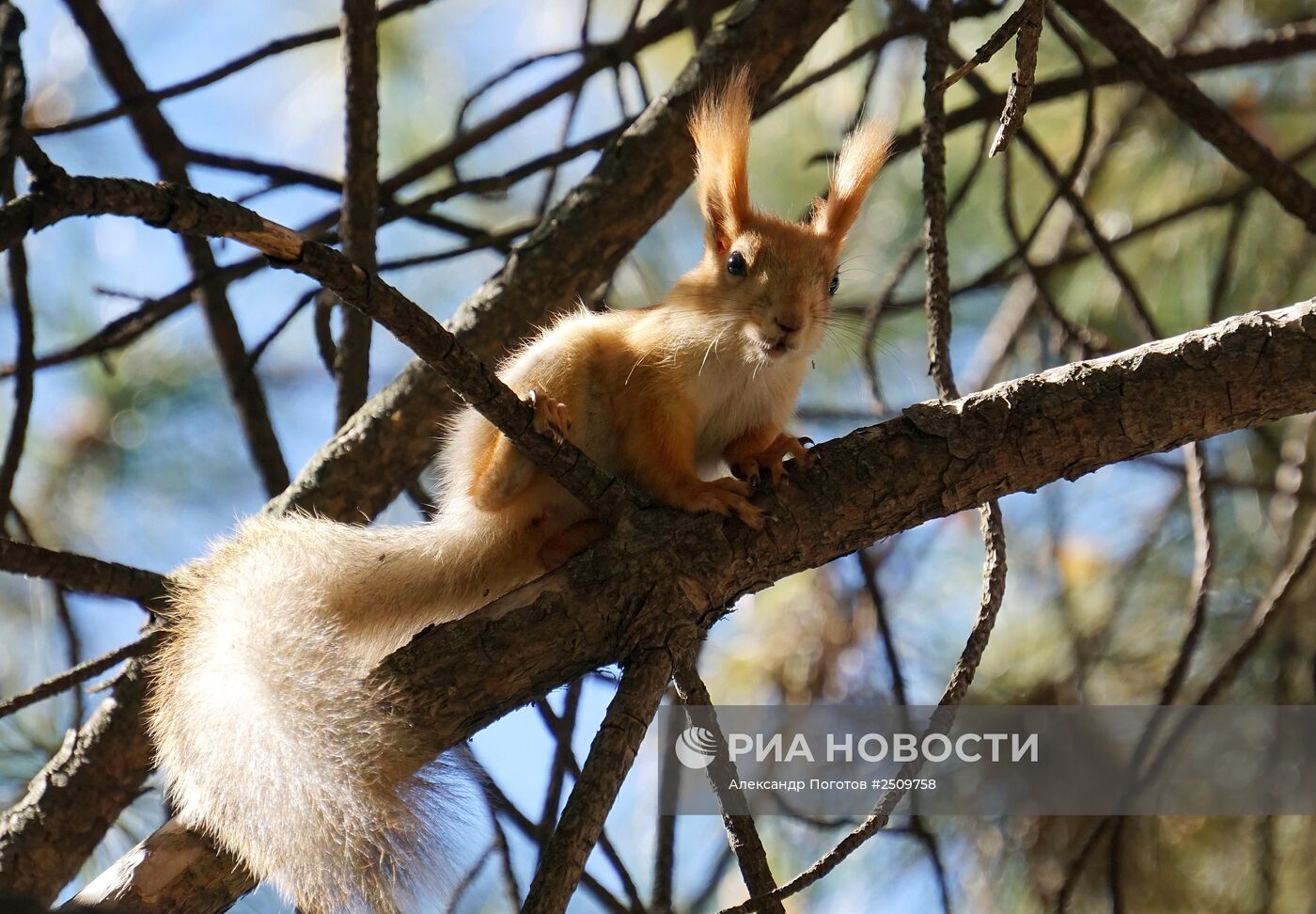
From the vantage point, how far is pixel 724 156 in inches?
83.4

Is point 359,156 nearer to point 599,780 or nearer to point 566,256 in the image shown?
point 566,256

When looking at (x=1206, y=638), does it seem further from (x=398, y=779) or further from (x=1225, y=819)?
(x=398, y=779)

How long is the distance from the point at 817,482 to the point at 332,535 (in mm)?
753

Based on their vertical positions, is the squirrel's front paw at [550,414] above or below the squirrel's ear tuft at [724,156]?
below

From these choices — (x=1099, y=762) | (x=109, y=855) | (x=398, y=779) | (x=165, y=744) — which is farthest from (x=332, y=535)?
(x=1099, y=762)

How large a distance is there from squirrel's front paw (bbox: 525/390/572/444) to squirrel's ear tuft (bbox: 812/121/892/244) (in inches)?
25.8

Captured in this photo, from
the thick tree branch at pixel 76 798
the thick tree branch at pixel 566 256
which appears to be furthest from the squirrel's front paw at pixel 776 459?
the thick tree branch at pixel 76 798

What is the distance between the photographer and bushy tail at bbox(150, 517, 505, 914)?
57.8 inches

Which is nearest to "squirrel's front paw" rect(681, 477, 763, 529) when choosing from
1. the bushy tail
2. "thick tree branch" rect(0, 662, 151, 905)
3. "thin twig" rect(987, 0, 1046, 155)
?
the bushy tail

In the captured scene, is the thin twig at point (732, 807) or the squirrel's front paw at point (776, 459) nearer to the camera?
the thin twig at point (732, 807)

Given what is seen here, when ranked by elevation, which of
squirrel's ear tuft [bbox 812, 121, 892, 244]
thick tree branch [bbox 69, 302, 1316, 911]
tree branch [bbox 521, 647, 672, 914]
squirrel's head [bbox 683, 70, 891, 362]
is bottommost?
tree branch [bbox 521, 647, 672, 914]

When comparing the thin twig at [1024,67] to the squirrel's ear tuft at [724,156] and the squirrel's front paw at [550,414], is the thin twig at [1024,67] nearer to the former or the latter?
the squirrel's front paw at [550,414]

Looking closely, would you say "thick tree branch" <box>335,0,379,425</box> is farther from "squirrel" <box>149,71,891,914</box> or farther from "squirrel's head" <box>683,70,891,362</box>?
"squirrel's head" <box>683,70,891,362</box>

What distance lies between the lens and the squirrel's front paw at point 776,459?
5.56 feet
